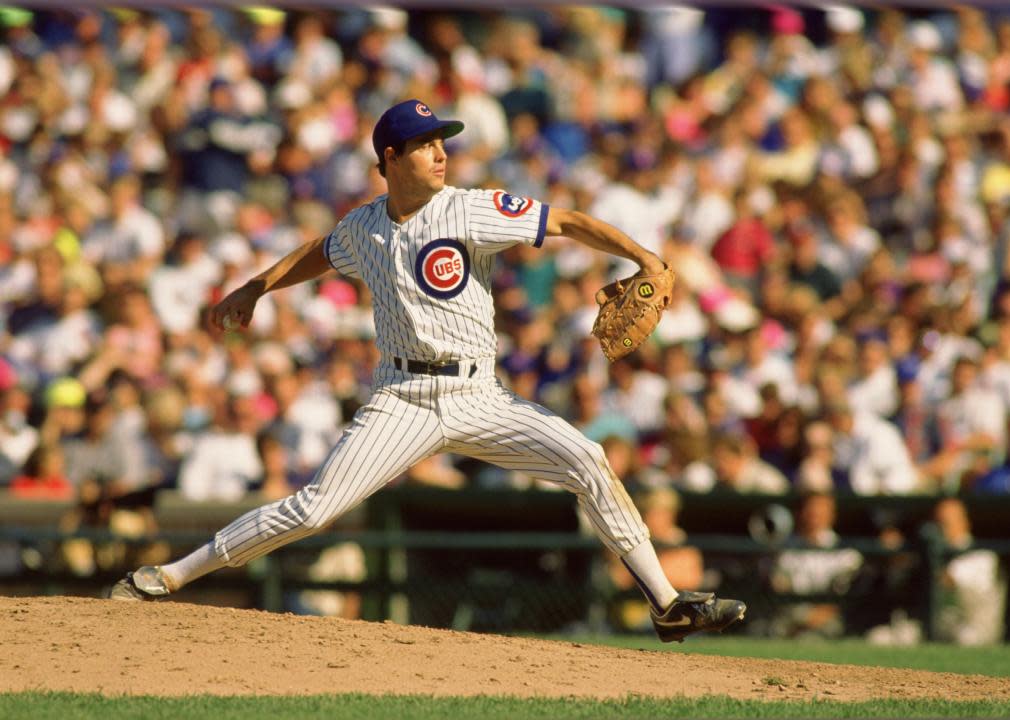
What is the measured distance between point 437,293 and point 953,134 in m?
9.17

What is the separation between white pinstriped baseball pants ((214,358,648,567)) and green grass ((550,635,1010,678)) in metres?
2.26

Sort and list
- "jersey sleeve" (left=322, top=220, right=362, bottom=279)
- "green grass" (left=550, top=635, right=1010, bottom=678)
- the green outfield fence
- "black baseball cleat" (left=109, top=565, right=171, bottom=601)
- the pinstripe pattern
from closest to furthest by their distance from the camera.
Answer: the pinstripe pattern
"jersey sleeve" (left=322, top=220, right=362, bottom=279)
"black baseball cleat" (left=109, top=565, right=171, bottom=601)
"green grass" (left=550, top=635, right=1010, bottom=678)
the green outfield fence

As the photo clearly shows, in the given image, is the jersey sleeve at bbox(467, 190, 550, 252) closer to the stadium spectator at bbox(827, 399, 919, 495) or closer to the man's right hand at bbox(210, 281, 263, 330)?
the man's right hand at bbox(210, 281, 263, 330)

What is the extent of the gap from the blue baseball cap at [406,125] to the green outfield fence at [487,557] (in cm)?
419

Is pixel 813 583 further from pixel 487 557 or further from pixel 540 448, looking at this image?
pixel 540 448

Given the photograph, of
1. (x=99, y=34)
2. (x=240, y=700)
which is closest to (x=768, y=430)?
(x=240, y=700)

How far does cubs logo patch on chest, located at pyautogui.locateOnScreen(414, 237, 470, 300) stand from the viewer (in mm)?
6031

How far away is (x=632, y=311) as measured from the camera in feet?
19.8

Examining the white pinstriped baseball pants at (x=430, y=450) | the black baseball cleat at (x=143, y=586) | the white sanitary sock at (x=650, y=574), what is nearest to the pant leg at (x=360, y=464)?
Answer: the white pinstriped baseball pants at (x=430, y=450)

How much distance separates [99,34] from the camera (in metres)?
16.0

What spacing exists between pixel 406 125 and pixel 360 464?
119 cm

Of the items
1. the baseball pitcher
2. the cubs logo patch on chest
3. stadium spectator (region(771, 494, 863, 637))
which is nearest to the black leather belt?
the baseball pitcher

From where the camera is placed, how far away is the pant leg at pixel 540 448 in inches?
241

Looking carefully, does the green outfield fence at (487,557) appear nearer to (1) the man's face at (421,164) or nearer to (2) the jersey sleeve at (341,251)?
(2) the jersey sleeve at (341,251)
